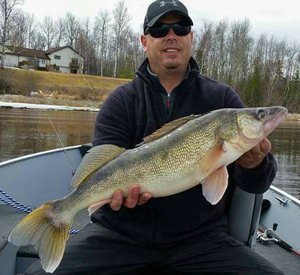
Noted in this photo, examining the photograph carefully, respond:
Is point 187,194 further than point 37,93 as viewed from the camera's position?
No

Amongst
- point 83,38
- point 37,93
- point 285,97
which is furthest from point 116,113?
point 83,38

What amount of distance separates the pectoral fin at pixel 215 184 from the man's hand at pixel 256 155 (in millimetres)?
293

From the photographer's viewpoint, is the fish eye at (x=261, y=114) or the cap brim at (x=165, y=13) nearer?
the fish eye at (x=261, y=114)

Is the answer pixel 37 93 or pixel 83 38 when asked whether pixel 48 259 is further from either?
pixel 83 38

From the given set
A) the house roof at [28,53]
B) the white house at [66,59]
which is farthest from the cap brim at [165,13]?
the white house at [66,59]

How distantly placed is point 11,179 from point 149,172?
8.42ft

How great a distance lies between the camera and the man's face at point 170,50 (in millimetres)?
3076

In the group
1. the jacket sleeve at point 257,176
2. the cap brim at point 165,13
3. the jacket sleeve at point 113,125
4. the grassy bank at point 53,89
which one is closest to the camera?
the jacket sleeve at point 257,176

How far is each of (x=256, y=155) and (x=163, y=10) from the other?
157cm

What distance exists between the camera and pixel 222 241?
2.60m

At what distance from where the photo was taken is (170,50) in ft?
10.1

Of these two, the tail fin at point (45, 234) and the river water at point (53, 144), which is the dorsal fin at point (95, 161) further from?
the river water at point (53, 144)

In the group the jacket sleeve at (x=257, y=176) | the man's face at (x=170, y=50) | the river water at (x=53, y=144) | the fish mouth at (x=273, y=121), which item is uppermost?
the man's face at (x=170, y=50)

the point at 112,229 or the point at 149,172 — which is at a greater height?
the point at 149,172
